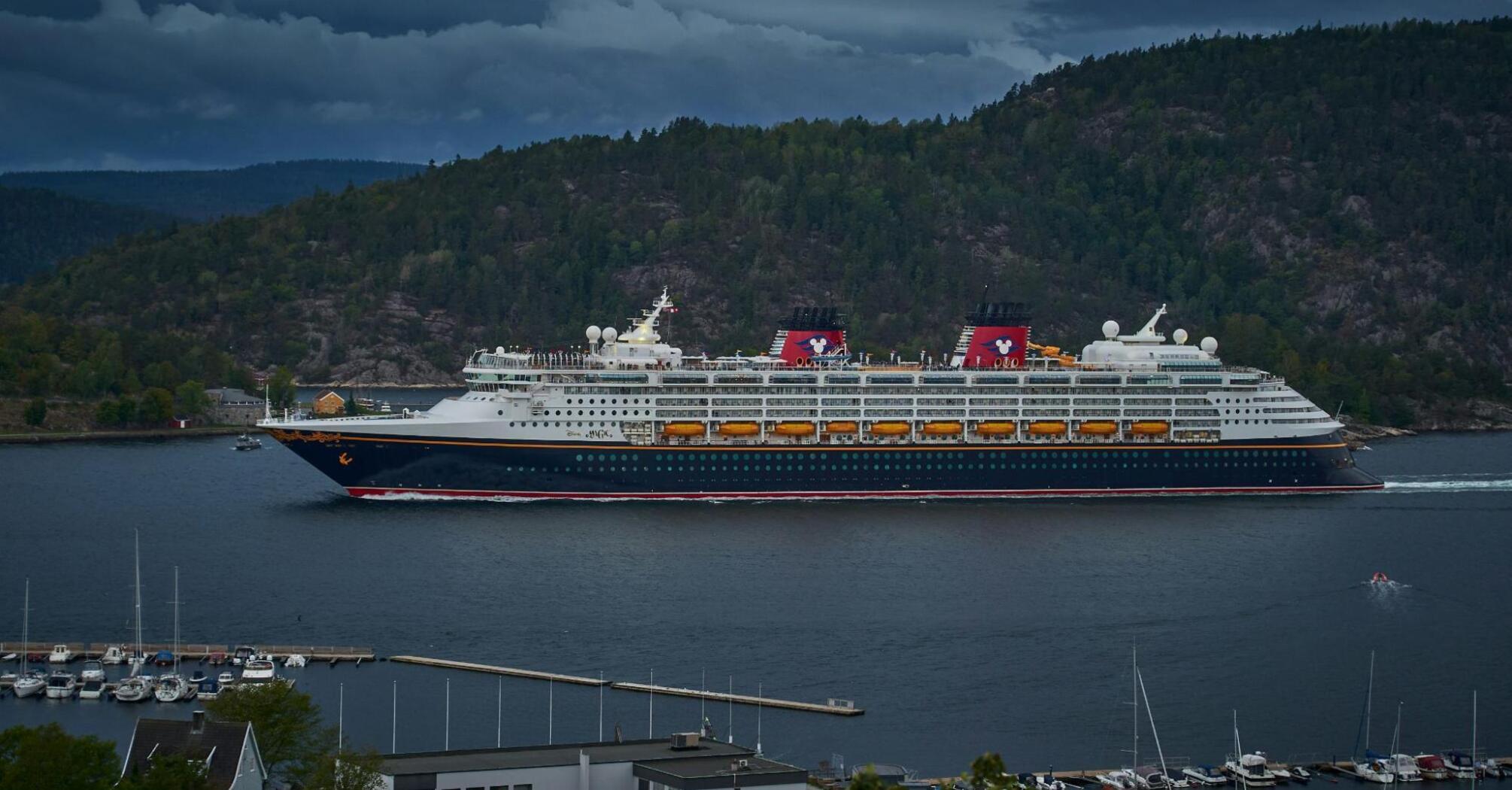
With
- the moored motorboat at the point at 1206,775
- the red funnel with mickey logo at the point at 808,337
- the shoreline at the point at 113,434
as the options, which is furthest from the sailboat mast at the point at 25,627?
the shoreline at the point at 113,434

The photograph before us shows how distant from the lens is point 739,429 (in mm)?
74312

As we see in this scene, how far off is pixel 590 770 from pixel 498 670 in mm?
14964

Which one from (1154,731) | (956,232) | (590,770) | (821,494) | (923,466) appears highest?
(956,232)

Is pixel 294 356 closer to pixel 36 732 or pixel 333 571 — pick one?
pixel 333 571

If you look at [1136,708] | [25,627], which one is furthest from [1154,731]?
[25,627]

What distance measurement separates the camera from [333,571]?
2287 inches

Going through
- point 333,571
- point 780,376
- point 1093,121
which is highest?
point 1093,121

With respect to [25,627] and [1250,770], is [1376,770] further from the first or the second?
[25,627]

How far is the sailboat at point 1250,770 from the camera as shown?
39.7m

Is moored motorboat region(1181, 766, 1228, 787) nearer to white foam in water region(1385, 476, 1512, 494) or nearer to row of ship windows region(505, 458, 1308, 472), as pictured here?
row of ship windows region(505, 458, 1308, 472)

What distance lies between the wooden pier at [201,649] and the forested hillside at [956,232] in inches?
3487

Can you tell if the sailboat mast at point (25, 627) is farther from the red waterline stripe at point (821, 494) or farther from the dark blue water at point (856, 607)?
the red waterline stripe at point (821, 494)

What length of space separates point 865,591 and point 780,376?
64.5ft

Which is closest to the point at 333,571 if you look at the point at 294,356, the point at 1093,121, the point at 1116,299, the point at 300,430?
the point at 300,430
